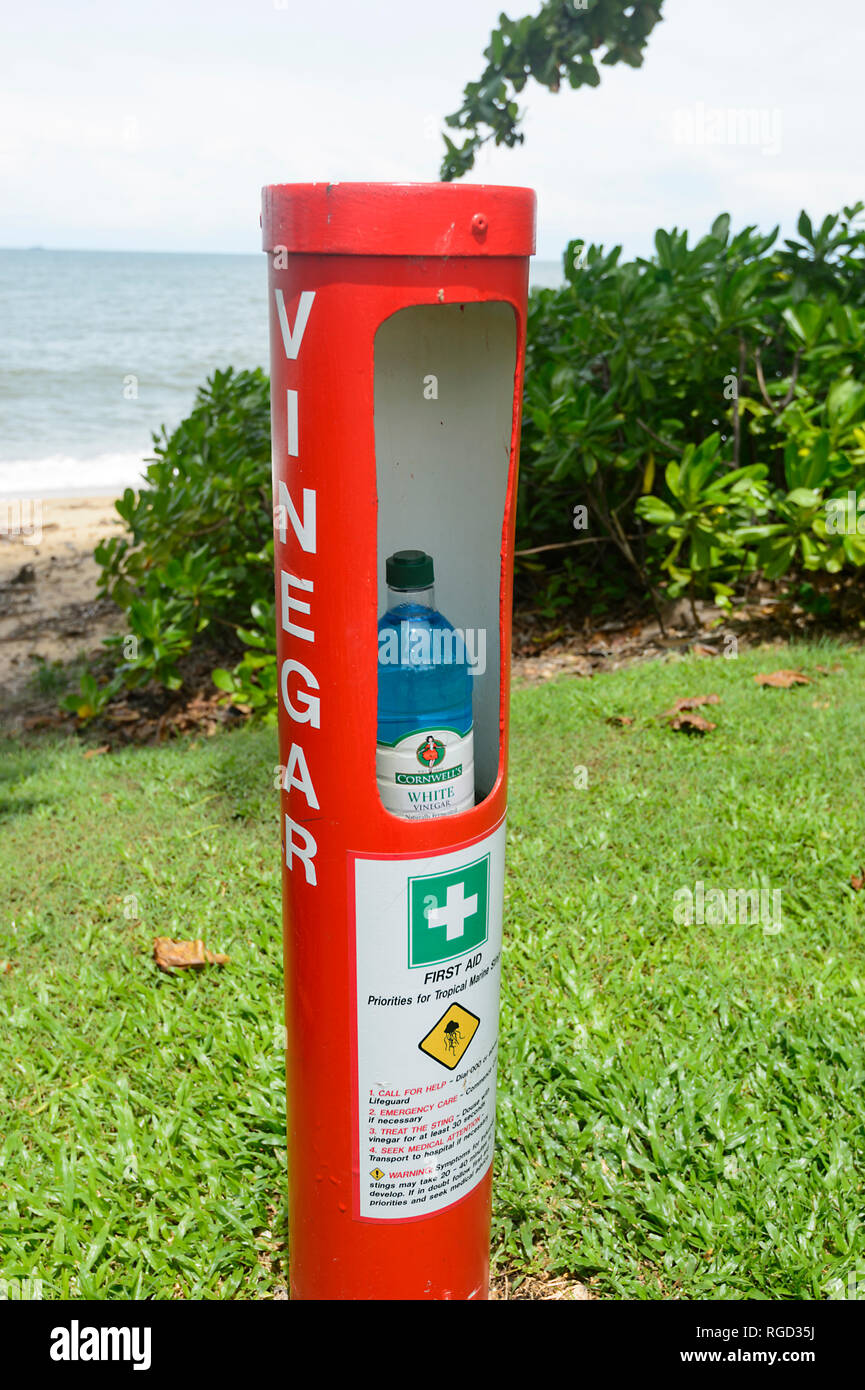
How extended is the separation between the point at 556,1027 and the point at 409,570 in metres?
1.49

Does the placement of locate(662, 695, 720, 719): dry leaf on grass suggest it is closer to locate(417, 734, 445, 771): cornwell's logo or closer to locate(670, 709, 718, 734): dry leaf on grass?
locate(670, 709, 718, 734): dry leaf on grass

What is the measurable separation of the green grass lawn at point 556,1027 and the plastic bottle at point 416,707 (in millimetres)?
1111

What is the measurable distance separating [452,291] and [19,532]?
33.1 feet

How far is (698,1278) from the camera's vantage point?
2059 mm

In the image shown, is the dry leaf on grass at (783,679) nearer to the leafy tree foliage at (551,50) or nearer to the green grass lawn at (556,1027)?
→ the green grass lawn at (556,1027)

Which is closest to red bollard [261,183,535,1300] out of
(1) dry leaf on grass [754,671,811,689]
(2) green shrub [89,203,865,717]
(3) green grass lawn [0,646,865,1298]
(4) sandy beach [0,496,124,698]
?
(3) green grass lawn [0,646,865,1298]

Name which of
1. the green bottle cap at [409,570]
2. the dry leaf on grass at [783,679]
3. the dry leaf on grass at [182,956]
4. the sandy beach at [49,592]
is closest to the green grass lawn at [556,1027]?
the dry leaf on grass at [182,956]

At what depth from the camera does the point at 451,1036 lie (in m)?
1.71

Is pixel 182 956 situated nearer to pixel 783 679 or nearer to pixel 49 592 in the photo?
pixel 783 679

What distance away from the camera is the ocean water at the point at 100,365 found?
17.8m

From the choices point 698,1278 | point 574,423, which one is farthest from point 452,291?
point 574,423

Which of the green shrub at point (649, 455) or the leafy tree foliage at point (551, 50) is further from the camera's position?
the green shrub at point (649, 455)
